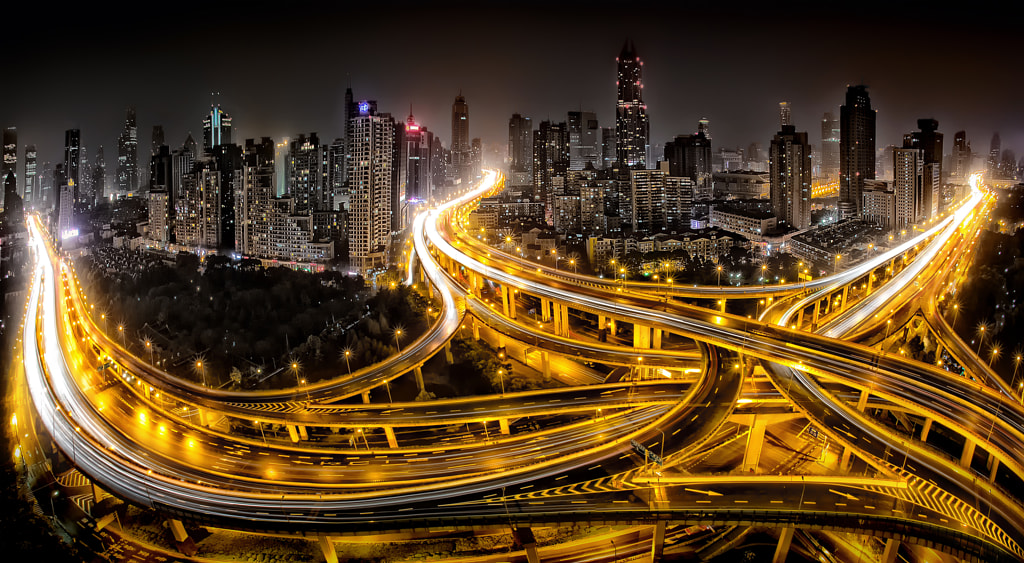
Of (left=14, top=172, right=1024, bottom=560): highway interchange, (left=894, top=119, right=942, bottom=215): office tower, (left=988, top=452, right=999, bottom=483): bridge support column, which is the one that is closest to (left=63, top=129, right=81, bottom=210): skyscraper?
(left=14, top=172, right=1024, bottom=560): highway interchange

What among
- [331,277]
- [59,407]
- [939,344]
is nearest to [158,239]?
[331,277]

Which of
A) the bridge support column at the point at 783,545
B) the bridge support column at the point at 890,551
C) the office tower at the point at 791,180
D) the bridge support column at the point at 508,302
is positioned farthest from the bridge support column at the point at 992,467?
the office tower at the point at 791,180

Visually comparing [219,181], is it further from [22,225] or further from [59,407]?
[59,407]

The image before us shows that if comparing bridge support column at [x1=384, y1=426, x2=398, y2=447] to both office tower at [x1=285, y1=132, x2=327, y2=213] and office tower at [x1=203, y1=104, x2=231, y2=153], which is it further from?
office tower at [x1=203, y1=104, x2=231, y2=153]

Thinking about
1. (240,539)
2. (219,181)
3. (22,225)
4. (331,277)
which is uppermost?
(219,181)

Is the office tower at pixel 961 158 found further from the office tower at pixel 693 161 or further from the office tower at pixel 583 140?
the office tower at pixel 583 140

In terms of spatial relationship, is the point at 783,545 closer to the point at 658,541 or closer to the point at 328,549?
the point at 658,541
